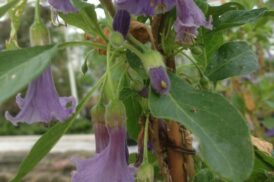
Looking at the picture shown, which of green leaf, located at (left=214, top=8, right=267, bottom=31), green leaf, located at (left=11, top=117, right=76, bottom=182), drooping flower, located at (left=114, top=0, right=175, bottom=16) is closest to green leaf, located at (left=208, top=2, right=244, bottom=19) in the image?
green leaf, located at (left=214, top=8, right=267, bottom=31)

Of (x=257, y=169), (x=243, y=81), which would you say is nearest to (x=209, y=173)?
(x=257, y=169)

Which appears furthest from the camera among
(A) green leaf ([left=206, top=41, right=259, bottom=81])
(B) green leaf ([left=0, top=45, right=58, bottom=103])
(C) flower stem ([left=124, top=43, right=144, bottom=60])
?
(A) green leaf ([left=206, top=41, right=259, bottom=81])

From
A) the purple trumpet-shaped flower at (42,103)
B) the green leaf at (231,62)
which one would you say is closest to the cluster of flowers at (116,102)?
the purple trumpet-shaped flower at (42,103)

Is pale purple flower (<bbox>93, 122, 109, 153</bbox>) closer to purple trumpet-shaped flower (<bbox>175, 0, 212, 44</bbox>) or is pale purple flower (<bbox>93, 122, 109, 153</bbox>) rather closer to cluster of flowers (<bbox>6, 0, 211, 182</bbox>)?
cluster of flowers (<bbox>6, 0, 211, 182</bbox>)

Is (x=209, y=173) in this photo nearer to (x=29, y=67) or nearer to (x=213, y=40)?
(x=213, y=40)

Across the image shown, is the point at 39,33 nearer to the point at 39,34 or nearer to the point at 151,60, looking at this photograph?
the point at 39,34

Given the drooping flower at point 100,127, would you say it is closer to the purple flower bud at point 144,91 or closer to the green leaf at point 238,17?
the purple flower bud at point 144,91
